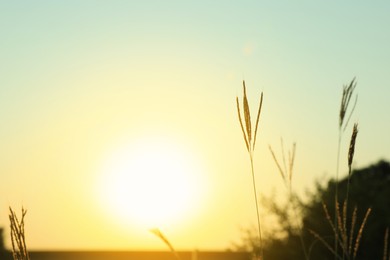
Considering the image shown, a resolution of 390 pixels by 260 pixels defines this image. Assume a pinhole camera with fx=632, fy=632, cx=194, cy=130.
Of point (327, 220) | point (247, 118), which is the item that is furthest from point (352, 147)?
point (327, 220)

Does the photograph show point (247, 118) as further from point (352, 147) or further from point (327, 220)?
point (327, 220)

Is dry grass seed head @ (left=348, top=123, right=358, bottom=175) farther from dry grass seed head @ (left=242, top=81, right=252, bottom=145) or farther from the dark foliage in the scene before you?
the dark foliage

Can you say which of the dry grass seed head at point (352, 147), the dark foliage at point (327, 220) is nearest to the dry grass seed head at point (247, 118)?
the dry grass seed head at point (352, 147)

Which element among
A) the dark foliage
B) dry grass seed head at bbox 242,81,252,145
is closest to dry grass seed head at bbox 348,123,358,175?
dry grass seed head at bbox 242,81,252,145

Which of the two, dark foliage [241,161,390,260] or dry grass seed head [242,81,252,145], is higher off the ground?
dry grass seed head [242,81,252,145]

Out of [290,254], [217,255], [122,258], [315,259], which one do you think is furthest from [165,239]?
[122,258]

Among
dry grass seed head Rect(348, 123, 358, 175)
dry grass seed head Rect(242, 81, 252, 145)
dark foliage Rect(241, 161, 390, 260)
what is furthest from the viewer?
dark foliage Rect(241, 161, 390, 260)

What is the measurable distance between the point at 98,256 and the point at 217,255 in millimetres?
5237

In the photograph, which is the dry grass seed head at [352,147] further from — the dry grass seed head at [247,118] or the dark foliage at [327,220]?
the dark foliage at [327,220]

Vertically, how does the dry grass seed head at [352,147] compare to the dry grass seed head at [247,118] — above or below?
below

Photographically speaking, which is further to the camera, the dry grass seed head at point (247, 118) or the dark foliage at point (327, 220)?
the dark foliage at point (327, 220)

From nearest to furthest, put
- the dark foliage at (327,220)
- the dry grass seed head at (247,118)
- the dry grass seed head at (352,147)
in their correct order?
the dry grass seed head at (247,118) < the dry grass seed head at (352,147) < the dark foliage at (327,220)

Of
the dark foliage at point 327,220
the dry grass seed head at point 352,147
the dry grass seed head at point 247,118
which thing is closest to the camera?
the dry grass seed head at point 247,118

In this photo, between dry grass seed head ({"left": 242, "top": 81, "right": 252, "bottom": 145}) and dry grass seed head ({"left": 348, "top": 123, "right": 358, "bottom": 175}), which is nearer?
dry grass seed head ({"left": 242, "top": 81, "right": 252, "bottom": 145})
